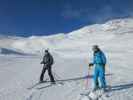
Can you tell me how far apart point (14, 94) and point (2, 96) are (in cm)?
60

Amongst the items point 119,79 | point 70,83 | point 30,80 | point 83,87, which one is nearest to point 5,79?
point 30,80

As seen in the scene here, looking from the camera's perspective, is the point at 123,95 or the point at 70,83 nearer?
the point at 123,95

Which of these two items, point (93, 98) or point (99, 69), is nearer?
point (93, 98)

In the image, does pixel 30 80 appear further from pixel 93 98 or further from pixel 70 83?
pixel 93 98

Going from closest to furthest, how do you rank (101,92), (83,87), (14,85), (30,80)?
(101,92) < (83,87) < (14,85) < (30,80)

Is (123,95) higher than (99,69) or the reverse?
the reverse


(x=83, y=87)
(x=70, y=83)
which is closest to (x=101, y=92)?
(x=83, y=87)

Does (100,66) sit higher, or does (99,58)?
(99,58)

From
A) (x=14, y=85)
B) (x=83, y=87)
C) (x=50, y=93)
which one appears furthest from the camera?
(x=14, y=85)

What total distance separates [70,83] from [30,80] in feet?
7.81

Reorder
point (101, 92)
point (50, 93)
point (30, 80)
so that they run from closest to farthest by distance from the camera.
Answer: point (101, 92), point (50, 93), point (30, 80)

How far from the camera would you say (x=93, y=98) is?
10.3 meters

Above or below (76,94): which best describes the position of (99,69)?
above

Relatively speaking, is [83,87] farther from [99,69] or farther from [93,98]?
[93,98]
